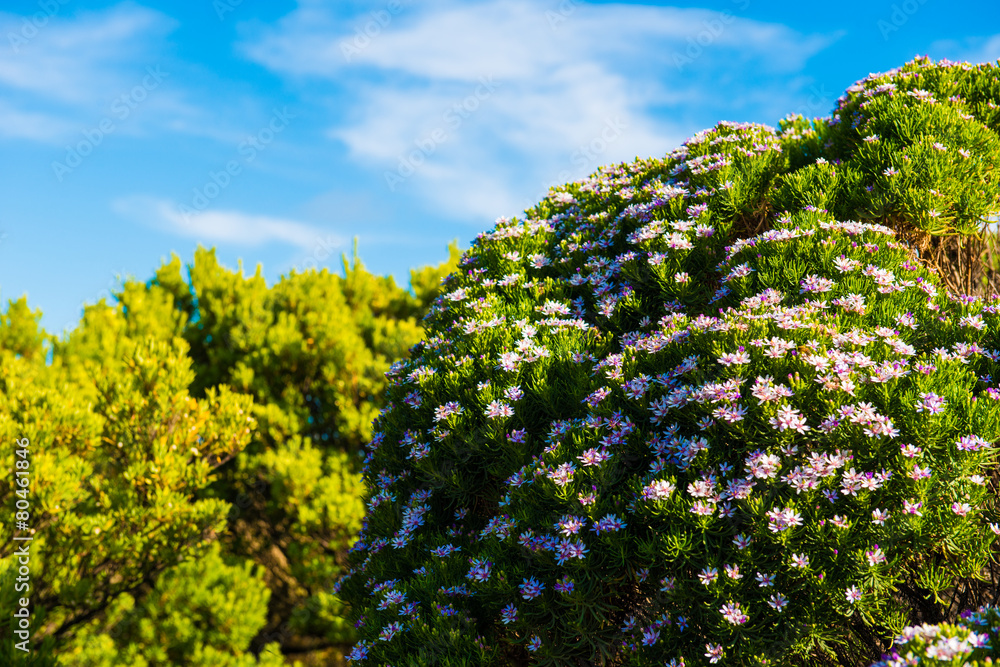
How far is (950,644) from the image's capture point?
339 cm

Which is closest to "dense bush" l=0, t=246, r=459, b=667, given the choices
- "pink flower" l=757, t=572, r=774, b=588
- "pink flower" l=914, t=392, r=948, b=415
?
"pink flower" l=757, t=572, r=774, b=588

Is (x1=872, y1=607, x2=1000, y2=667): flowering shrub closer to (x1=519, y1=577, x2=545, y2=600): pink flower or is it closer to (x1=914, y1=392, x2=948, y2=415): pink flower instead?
(x1=914, y1=392, x2=948, y2=415): pink flower

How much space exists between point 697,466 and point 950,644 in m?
1.58

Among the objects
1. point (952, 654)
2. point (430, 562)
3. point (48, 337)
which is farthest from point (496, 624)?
point (48, 337)

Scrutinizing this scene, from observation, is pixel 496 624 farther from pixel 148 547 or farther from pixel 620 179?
pixel 148 547

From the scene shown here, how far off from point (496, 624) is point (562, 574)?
748mm

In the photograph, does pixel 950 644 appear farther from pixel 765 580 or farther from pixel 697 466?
pixel 697 466

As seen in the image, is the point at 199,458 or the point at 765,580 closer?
the point at 765,580

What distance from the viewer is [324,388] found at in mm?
16016

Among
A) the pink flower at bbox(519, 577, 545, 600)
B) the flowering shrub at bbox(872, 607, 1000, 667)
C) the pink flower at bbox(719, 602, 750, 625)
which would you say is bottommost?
the flowering shrub at bbox(872, 607, 1000, 667)

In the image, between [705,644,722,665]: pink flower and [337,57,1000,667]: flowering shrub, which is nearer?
[705,644,722,665]: pink flower

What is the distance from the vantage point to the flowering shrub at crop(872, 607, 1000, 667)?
10.9 ft

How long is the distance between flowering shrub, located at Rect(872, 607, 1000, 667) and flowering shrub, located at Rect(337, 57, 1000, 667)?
1.48ft

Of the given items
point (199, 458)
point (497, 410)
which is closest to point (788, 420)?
point (497, 410)
